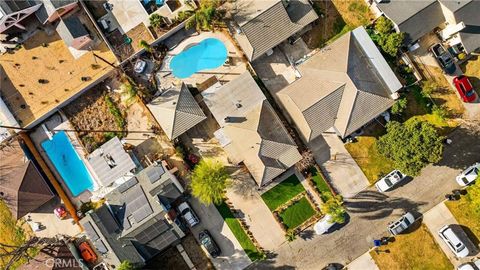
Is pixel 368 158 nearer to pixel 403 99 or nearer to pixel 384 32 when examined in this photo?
pixel 403 99

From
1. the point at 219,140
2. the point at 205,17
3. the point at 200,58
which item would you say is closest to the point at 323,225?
the point at 219,140

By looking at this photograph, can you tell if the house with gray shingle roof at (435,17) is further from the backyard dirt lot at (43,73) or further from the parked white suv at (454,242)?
the backyard dirt lot at (43,73)

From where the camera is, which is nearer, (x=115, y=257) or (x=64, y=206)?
(x=115, y=257)

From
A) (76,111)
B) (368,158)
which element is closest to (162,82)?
(76,111)

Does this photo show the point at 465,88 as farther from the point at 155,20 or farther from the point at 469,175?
the point at 155,20

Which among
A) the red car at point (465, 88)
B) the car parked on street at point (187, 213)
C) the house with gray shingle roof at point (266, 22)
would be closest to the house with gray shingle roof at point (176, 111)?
the car parked on street at point (187, 213)
